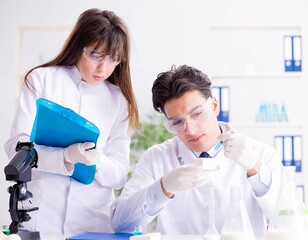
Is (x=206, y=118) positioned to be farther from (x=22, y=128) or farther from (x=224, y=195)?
(x=22, y=128)

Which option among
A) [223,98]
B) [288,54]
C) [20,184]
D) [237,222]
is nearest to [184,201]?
[20,184]

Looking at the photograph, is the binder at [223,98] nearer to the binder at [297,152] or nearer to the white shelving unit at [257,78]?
the white shelving unit at [257,78]

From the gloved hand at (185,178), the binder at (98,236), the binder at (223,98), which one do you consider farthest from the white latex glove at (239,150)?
the binder at (223,98)

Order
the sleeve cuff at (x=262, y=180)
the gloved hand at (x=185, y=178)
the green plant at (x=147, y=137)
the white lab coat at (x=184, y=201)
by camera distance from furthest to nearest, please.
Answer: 1. the green plant at (x=147, y=137)
2. the white lab coat at (x=184, y=201)
3. the sleeve cuff at (x=262, y=180)
4. the gloved hand at (x=185, y=178)

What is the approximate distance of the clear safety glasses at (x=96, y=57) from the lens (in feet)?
7.66

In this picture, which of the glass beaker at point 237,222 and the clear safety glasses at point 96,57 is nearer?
the glass beaker at point 237,222

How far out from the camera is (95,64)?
2342mm

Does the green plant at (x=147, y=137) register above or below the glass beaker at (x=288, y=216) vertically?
above

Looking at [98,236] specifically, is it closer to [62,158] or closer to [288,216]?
[62,158]

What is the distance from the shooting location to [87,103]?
2439mm

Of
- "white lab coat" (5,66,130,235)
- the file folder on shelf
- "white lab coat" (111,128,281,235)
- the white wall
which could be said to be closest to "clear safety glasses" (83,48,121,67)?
"white lab coat" (5,66,130,235)

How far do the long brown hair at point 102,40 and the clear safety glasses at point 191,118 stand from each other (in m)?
0.28

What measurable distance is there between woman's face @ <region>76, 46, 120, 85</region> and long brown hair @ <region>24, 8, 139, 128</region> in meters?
0.02

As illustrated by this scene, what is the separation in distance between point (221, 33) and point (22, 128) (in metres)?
3.51
